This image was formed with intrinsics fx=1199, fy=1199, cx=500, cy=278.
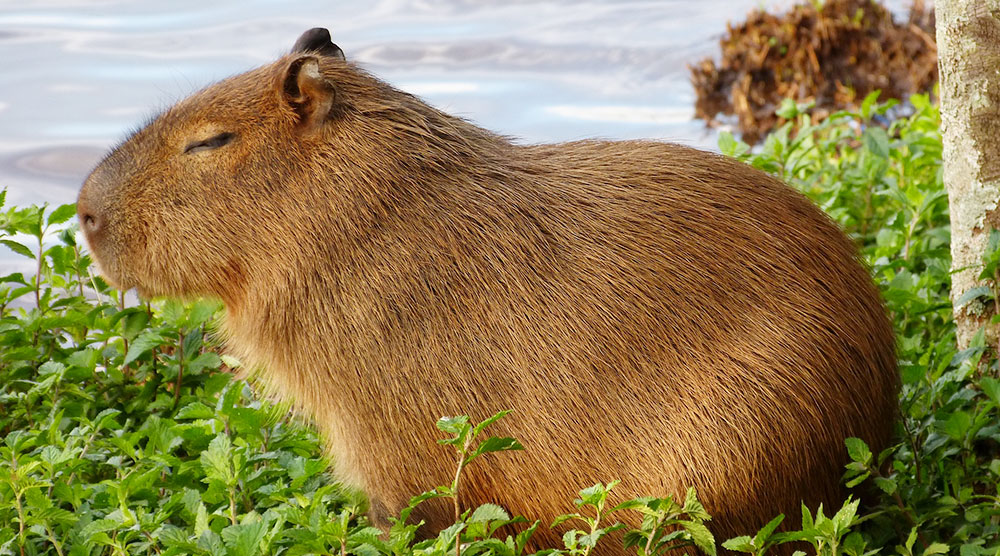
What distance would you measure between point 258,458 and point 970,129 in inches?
83.9

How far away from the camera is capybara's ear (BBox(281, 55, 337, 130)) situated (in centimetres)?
288

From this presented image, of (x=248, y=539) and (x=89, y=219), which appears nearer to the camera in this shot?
(x=248, y=539)

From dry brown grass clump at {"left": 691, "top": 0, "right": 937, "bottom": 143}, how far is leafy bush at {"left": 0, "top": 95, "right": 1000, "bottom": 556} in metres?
3.80

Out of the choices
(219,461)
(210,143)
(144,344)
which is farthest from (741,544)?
(144,344)

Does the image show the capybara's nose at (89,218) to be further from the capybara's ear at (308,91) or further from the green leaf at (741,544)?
the green leaf at (741,544)

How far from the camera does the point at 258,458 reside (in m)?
3.05

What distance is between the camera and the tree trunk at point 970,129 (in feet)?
10.7

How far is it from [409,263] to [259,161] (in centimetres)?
46

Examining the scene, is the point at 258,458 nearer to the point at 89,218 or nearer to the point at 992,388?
the point at 89,218

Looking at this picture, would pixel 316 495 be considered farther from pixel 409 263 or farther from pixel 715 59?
pixel 715 59

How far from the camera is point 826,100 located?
8.16 metres

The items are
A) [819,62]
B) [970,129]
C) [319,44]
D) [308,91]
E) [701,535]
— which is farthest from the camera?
[819,62]

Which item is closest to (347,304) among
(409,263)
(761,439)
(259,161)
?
(409,263)

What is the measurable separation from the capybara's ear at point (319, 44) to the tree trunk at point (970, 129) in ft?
5.51
